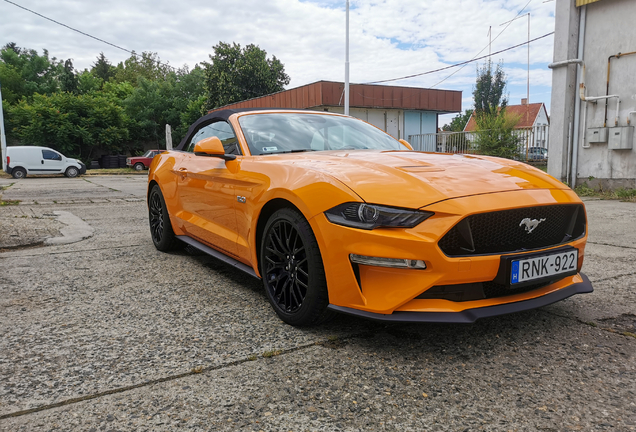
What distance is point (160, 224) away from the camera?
193 inches

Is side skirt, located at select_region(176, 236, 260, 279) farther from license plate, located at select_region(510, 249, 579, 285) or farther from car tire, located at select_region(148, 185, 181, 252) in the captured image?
license plate, located at select_region(510, 249, 579, 285)

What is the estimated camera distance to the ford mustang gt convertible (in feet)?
7.20

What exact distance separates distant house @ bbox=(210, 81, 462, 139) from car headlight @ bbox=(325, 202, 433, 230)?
64.2 feet

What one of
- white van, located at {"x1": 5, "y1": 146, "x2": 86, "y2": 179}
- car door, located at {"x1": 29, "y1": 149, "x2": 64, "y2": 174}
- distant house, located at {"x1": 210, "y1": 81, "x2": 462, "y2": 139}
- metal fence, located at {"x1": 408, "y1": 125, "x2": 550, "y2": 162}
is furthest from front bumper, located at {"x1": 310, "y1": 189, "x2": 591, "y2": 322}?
car door, located at {"x1": 29, "y1": 149, "x2": 64, "y2": 174}

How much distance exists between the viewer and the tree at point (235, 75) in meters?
38.6

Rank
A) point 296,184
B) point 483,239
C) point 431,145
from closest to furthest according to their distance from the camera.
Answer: point 483,239, point 296,184, point 431,145

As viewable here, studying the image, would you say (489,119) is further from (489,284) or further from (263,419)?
(263,419)

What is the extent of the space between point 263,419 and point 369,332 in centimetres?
99

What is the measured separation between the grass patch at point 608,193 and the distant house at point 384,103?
39.6 ft

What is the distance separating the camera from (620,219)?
6820 millimetres

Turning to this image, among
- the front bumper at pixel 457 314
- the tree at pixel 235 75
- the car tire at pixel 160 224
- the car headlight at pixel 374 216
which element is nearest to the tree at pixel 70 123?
the tree at pixel 235 75

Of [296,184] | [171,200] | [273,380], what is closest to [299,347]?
[273,380]

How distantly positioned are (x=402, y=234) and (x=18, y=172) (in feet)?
84.0

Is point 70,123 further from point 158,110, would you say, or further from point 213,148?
point 213,148
